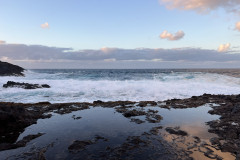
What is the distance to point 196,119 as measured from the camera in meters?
11.4

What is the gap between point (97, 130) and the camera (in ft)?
30.4

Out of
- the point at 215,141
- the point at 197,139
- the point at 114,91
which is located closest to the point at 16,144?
the point at 197,139

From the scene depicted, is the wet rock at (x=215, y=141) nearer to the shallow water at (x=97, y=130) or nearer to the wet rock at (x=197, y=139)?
the shallow water at (x=97, y=130)

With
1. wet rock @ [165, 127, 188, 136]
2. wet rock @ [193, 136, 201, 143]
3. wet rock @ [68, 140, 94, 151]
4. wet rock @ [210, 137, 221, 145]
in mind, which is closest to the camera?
wet rock @ [68, 140, 94, 151]

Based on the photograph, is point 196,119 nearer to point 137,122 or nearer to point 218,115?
point 218,115

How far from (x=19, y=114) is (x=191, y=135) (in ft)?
38.4

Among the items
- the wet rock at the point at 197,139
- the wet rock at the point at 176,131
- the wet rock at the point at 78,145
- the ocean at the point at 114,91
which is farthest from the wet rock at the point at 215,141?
the ocean at the point at 114,91

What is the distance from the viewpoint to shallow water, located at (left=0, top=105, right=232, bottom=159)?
6.78 meters

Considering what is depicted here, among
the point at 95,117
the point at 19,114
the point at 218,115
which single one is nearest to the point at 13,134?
the point at 19,114

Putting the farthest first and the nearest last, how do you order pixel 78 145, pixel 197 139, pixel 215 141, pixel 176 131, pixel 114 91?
pixel 114 91 → pixel 176 131 → pixel 197 139 → pixel 215 141 → pixel 78 145

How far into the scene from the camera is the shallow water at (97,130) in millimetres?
6781

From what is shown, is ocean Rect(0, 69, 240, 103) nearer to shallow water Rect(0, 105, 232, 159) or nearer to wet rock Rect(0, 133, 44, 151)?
shallow water Rect(0, 105, 232, 159)

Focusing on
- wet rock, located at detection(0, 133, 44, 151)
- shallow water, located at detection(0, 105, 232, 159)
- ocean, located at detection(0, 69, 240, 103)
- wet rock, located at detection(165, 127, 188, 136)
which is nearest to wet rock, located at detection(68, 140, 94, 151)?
shallow water, located at detection(0, 105, 232, 159)

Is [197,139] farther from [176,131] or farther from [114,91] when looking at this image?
[114,91]
